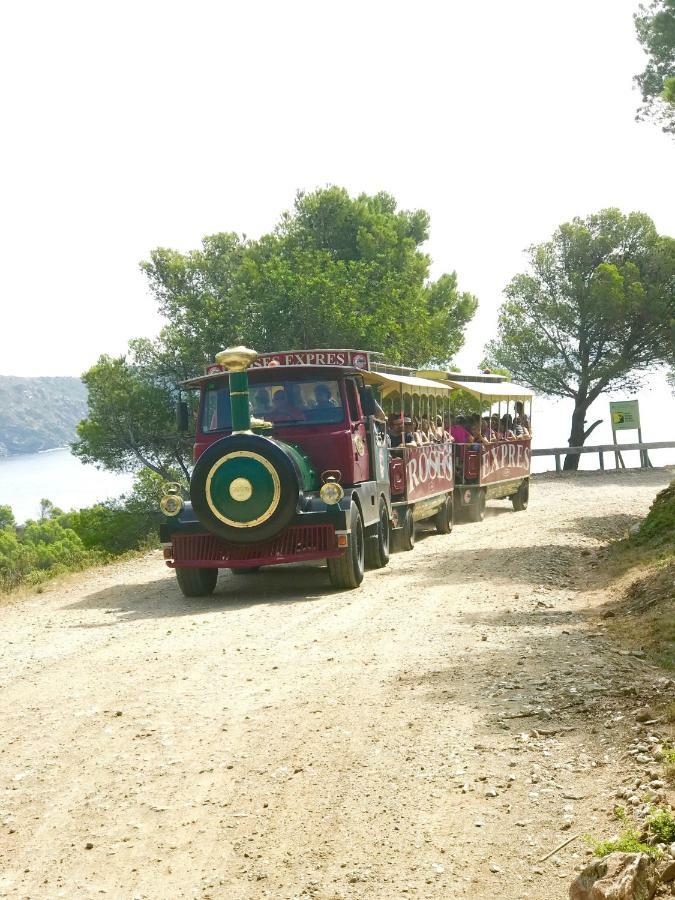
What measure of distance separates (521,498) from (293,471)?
15.0 meters

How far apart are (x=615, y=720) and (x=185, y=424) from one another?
8.94 metres

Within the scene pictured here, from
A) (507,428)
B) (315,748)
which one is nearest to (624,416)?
(507,428)

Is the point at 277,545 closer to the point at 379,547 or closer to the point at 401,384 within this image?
the point at 379,547

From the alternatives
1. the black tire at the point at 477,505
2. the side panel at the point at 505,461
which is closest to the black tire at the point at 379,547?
the black tire at the point at 477,505

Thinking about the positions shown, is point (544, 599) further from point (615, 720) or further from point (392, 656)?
point (615, 720)

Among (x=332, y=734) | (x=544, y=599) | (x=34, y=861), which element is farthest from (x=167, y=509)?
Result: (x=34, y=861)

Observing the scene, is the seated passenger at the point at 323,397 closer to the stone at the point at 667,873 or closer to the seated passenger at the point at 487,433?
the stone at the point at 667,873

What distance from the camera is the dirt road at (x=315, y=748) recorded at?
4426 mm

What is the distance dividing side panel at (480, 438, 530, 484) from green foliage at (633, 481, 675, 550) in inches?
315

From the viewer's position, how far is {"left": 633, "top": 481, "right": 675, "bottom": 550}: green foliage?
44.2 ft

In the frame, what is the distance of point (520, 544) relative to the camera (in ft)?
52.6

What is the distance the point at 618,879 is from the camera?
379 centimetres

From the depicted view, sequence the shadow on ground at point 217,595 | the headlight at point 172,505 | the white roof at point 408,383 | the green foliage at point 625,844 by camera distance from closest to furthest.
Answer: the green foliage at point 625,844
the shadow on ground at point 217,595
the headlight at point 172,505
the white roof at point 408,383

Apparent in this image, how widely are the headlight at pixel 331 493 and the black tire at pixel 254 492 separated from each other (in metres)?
0.30
